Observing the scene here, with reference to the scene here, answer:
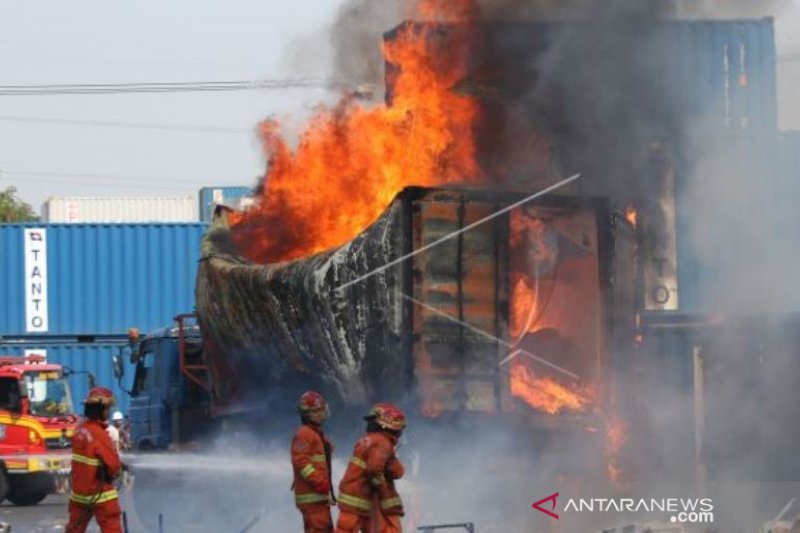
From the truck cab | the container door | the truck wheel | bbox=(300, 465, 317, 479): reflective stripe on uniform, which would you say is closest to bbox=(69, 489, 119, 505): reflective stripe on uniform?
bbox=(300, 465, 317, 479): reflective stripe on uniform

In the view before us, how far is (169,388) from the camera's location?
651 inches

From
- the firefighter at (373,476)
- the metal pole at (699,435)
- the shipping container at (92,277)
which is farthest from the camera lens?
the shipping container at (92,277)

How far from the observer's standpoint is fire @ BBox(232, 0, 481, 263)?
45.6 ft

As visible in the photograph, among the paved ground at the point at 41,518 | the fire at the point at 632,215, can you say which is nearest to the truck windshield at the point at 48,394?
the paved ground at the point at 41,518

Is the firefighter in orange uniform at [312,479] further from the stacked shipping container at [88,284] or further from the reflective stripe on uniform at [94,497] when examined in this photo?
the stacked shipping container at [88,284]

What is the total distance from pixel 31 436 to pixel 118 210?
1794 cm

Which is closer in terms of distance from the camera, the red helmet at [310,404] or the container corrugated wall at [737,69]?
the red helmet at [310,404]

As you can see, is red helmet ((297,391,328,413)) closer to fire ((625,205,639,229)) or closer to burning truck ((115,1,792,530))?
burning truck ((115,1,792,530))

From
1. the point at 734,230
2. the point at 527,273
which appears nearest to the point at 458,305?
the point at 527,273

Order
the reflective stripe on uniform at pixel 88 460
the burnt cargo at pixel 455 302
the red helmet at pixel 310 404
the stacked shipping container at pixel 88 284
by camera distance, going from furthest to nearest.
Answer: the stacked shipping container at pixel 88 284 → the burnt cargo at pixel 455 302 → the reflective stripe on uniform at pixel 88 460 → the red helmet at pixel 310 404

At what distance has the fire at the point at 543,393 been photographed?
12.3 metres

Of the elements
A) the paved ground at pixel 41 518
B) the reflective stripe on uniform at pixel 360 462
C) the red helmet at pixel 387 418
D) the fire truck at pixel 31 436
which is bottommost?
the paved ground at pixel 41 518

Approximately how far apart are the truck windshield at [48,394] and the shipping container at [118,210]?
15.8 m

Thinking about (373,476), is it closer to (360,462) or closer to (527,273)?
(360,462)
